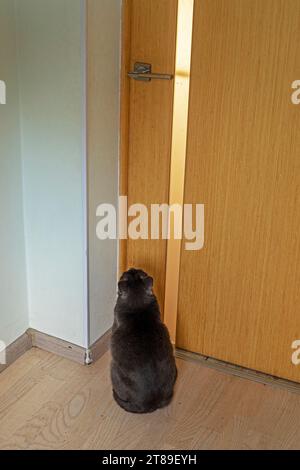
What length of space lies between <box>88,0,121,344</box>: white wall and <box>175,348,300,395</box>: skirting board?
41 cm

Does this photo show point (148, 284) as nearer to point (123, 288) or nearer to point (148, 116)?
point (123, 288)

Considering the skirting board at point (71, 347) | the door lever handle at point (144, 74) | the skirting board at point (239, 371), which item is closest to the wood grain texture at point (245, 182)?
the skirting board at point (239, 371)

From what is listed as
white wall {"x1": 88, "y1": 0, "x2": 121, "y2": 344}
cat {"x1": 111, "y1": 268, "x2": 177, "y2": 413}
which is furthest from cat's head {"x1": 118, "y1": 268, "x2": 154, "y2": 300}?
white wall {"x1": 88, "y1": 0, "x2": 121, "y2": 344}

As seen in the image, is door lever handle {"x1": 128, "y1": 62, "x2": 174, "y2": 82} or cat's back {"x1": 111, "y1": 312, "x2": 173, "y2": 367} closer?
cat's back {"x1": 111, "y1": 312, "x2": 173, "y2": 367}

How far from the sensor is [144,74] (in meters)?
1.67

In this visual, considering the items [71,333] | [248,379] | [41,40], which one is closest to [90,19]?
[41,40]

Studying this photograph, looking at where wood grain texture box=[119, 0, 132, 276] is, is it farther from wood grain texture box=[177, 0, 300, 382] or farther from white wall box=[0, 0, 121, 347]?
wood grain texture box=[177, 0, 300, 382]

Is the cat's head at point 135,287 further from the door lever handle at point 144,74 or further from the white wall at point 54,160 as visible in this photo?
the door lever handle at point 144,74

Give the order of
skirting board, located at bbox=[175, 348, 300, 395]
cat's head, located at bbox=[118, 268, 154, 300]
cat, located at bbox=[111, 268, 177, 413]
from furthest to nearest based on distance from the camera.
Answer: skirting board, located at bbox=[175, 348, 300, 395]
cat's head, located at bbox=[118, 268, 154, 300]
cat, located at bbox=[111, 268, 177, 413]

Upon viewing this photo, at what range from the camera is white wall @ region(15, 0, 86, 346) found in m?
1.56

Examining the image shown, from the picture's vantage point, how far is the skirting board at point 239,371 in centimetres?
180

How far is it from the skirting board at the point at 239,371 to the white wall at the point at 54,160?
0.48 metres

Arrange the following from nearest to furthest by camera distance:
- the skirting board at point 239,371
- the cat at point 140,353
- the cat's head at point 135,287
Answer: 1. the cat at point 140,353
2. the cat's head at point 135,287
3. the skirting board at point 239,371

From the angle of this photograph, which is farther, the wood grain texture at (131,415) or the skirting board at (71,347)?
Answer: the skirting board at (71,347)
